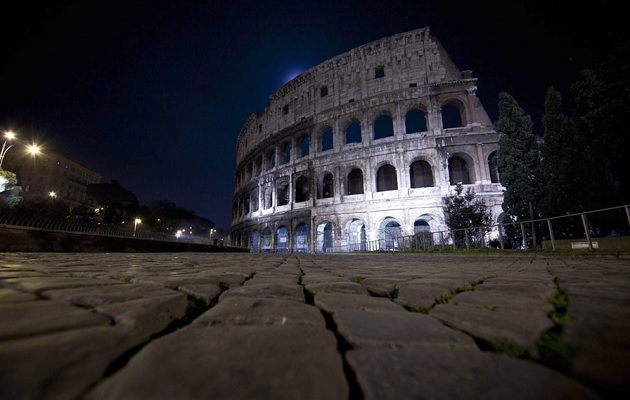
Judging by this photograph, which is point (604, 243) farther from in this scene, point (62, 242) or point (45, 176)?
point (45, 176)

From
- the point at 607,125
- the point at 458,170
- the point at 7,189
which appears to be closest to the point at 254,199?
the point at 7,189

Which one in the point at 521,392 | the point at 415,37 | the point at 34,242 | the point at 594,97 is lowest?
the point at 521,392

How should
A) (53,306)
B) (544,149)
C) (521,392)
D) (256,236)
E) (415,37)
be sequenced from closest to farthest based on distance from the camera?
(521,392), (53,306), (544,149), (415,37), (256,236)

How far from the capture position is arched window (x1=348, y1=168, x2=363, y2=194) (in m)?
22.7

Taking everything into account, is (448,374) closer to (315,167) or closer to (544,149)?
(544,149)

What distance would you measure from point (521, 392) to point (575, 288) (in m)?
1.56

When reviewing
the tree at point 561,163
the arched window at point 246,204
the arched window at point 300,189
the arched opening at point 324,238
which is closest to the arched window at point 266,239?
the arched window at point 300,189

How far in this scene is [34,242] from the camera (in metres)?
6.67

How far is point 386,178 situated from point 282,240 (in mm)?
10691

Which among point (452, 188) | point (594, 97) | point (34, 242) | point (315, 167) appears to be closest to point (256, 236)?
point (315, 167)

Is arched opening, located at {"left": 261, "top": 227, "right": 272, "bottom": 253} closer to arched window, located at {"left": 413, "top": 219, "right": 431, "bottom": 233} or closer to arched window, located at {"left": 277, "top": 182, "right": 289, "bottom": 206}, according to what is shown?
arched window, located at {"left": 277, "top": 182, "right": 289, "bottom": 206}

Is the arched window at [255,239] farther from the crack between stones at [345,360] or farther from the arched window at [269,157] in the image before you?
the crack between stones at [345,360]

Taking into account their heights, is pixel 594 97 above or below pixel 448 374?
above

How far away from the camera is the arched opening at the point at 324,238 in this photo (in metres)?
21.1
